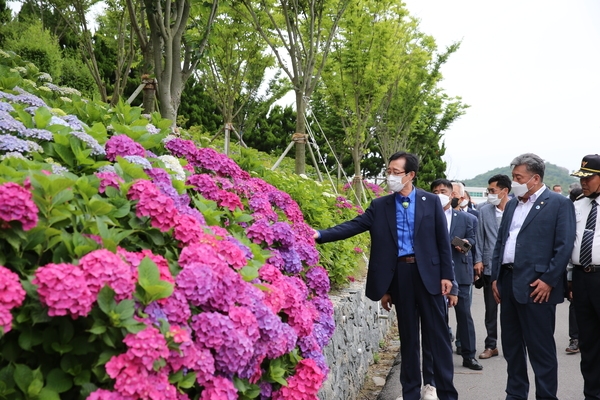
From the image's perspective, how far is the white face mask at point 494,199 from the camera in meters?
7.35

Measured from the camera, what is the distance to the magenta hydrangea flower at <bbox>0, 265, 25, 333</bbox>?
69.1 inches

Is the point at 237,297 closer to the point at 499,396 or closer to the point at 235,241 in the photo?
the point at 235,241

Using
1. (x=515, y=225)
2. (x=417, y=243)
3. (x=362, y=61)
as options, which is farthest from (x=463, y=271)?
(x=362, y=61)

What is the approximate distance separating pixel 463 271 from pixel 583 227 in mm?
2266

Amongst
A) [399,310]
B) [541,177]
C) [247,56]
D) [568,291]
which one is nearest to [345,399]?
[399,310]

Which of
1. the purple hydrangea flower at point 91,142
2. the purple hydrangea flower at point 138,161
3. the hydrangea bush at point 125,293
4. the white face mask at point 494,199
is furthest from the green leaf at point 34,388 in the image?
the white face mask at point 494,199

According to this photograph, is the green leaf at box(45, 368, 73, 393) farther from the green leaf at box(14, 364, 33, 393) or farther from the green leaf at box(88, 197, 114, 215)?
the green leaf at box(88, 197, 114, 215)

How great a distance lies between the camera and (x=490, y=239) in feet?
24.2

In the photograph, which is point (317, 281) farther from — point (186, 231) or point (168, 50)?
point (168, 50)

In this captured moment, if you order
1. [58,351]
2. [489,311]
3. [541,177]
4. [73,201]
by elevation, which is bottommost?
[489,311]

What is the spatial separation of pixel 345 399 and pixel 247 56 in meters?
12.6

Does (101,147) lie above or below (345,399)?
above

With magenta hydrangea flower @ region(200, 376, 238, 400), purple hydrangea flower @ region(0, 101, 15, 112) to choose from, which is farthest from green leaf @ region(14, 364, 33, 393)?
purple hydrangea flower @ region(0, 101, 15, 112)

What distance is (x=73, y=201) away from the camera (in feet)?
8.32
